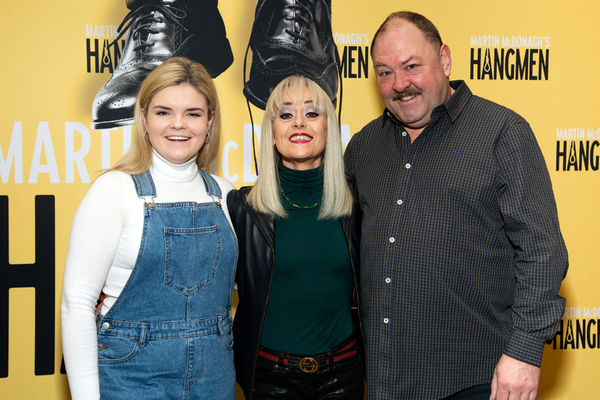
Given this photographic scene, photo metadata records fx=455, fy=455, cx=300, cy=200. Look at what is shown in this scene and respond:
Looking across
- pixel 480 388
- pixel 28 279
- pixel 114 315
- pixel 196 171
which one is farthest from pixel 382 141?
pixel 28 279

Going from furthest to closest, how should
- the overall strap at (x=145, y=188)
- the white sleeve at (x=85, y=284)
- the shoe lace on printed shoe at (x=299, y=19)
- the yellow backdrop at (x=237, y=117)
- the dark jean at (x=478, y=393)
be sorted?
1. the shoe lace on printed shoe at (x=299, y=19)
2. the yellow backdrop at (x=237, y=117)
3. the dark jean at (x=478, y=393)
4. the overall strap at (x=145, y=188)
5. the white sleeve at (x=85, y=284)

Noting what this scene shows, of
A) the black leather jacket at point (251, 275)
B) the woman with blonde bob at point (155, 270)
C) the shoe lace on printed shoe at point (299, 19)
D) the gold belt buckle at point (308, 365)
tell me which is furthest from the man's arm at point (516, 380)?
the shoe lace on printed shoe at point (299, 19)

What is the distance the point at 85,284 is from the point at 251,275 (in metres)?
0.57

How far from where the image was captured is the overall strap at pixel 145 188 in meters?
1.47

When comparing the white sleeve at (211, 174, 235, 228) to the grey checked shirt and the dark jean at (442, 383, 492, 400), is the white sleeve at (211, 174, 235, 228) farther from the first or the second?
the dark jean at (442, 383, 492, 400)

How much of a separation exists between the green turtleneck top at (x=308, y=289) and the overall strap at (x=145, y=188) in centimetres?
48

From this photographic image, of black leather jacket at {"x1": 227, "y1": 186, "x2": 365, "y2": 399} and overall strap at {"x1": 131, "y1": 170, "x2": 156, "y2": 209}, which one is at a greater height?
overall strap at {"x1": 131, "y1": 170, "x2": 156, "y2": 209}

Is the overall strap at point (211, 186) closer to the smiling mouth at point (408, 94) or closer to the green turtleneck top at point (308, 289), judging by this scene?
the green turtleneck top at point (308, 289)

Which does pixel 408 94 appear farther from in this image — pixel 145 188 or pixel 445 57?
pixel 145 188

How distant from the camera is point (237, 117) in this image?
2484 millimetres

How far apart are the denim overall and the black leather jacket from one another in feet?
0.49

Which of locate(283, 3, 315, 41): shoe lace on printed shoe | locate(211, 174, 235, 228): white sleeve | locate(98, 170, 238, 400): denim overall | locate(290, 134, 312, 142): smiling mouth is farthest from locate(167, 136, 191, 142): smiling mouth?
locate(283, 3, 315, 41): shoe lace on printed shoe

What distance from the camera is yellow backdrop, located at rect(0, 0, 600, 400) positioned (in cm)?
232

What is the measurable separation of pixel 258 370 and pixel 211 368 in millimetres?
220
